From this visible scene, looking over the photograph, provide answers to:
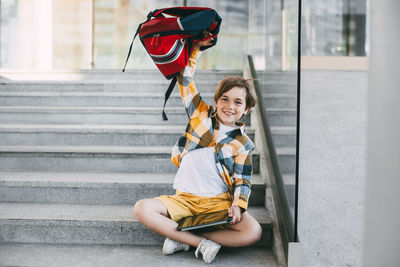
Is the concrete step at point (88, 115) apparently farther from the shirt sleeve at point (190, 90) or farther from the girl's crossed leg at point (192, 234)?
the girl's crossed leg at point (192, 234)

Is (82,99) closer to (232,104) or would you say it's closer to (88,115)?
(88,115)

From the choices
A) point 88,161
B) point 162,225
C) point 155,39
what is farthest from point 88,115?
point 162,225

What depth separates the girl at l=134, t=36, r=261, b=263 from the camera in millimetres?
1611

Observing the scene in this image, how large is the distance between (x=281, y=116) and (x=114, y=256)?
3.32 feet

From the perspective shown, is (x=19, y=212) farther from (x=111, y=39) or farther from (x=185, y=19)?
(x=111, y=39)

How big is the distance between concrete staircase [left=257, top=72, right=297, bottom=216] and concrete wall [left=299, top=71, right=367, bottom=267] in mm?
400

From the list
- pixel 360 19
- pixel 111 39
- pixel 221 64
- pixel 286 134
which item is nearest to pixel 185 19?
pixel 286 134

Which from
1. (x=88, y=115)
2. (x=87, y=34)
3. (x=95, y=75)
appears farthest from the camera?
(x=87, y=34)

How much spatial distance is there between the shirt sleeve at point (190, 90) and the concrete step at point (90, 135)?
2.31ft

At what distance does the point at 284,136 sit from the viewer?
5.62 feet

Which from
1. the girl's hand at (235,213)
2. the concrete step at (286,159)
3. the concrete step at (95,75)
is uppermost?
the concrete step at (95,75)

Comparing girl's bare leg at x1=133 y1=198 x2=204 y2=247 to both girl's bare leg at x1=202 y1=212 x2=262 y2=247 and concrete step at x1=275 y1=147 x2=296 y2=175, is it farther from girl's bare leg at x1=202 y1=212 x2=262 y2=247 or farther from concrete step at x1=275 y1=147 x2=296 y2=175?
concrete step at x1=275 y1=147 x2=296 y2=175

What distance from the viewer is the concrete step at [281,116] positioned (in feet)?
5.11

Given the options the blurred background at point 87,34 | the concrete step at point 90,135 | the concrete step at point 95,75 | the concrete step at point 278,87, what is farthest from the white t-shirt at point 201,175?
the blurred background at point 87,34
